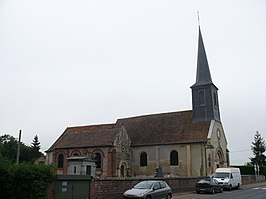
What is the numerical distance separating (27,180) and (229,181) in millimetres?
22544

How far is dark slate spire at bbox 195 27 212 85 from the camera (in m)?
46.8

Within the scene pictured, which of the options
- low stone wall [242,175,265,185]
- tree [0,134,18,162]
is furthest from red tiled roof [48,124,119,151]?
tree [0,134,18,162]

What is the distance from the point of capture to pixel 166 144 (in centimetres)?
4356

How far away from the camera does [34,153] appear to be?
7212 cm

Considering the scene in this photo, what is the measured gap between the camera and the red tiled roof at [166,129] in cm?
4291

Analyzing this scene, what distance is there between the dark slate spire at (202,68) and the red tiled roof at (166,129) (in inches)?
199

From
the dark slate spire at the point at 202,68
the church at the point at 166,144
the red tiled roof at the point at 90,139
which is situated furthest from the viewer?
the dark slate spire at the point at 202,68

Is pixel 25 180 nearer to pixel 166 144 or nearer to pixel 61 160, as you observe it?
pixel 166 144

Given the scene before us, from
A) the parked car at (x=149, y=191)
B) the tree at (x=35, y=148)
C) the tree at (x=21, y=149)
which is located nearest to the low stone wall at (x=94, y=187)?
the parked car at (x=149, y=191)

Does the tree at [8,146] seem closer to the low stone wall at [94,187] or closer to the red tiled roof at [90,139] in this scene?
the red tiled roof at [90,139]

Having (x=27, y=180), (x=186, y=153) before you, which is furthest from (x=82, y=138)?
(x=27, y=180)

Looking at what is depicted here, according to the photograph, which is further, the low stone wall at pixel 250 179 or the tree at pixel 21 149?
the tree at pixel 21 149

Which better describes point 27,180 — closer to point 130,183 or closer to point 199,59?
point 130,183

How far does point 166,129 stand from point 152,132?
7.07 feet
